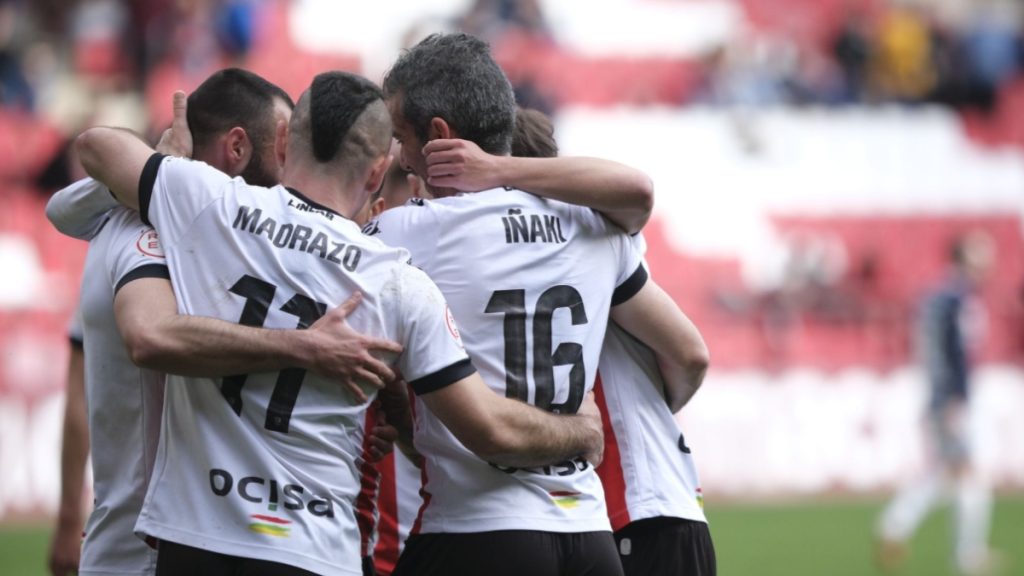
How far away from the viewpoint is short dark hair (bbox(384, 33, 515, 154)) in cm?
377

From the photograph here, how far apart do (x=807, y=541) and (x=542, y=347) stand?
9.31 m

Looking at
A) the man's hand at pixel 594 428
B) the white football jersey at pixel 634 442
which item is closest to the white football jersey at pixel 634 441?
the white football jersey at pixel 634 442

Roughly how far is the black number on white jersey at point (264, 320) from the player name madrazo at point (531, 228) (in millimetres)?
589

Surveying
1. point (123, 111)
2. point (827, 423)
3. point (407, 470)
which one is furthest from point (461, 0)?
point (407, 470)

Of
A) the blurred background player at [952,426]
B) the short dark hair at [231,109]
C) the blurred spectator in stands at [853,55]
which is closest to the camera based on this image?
the short dark hair at [231,109]

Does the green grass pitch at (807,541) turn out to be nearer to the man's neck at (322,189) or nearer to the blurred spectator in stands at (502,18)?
the blurred spectator in stands at (502,18)

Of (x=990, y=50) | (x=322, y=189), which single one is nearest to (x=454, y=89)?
(x=322, y=189)

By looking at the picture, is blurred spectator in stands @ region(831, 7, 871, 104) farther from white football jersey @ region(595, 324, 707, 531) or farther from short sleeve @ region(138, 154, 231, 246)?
short sleeve @ region(138, 154, 231, 246)

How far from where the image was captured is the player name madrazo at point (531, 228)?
12.3 feet

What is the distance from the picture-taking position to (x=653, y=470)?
4.18 meters

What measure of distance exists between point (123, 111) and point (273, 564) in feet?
44.6

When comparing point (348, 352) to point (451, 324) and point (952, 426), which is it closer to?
point (451, 324)

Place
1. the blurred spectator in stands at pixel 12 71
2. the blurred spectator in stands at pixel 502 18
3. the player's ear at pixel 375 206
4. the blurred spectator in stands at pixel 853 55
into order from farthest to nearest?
the blurred spectator in stands at pixel 853 55 < the blurred spectator in stands at pixel 502 18 < the blurred spectator in stands at pixel 12 71 < the player's ear at pixel 375 206

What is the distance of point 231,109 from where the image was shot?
3.92 meters
